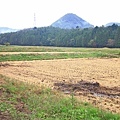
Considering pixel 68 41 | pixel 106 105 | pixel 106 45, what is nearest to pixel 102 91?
pixel 106 105

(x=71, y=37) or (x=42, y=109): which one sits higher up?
(x=71, y=37)

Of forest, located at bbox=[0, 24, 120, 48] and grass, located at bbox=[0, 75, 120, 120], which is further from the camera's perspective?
forest, located at bbox=[0, 24, 120, 48]

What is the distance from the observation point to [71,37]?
294ft

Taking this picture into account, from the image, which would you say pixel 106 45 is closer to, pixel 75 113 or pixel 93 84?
pixel 93 84

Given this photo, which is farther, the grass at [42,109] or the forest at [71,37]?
the forest at [71,37]

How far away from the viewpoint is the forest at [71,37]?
254ft

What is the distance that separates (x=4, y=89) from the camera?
46.0 ft

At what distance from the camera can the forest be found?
7744 centimetres

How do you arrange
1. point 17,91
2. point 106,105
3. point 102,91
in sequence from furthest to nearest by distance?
point 102,91 < point 17,91 < point 106,105

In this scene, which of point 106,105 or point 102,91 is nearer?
point 106,105

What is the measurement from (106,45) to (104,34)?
304 centimetres

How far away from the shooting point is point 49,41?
319 ft

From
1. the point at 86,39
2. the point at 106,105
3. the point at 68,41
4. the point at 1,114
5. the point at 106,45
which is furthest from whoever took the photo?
the point at 68,41

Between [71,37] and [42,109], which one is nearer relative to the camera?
[42,109]
